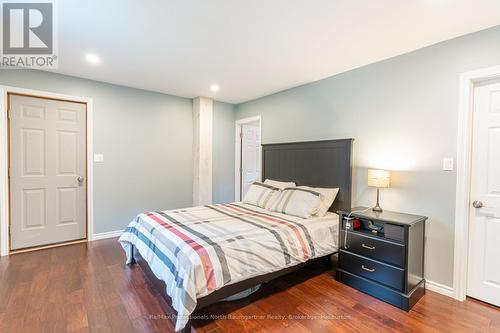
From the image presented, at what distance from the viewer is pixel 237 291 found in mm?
1989

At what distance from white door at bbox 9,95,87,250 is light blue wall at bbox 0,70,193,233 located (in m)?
0.22

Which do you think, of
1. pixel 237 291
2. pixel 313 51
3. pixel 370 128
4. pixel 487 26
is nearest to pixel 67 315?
pixel 237 291

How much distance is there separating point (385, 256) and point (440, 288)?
0.68 meters

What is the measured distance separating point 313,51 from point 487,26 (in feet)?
4.69

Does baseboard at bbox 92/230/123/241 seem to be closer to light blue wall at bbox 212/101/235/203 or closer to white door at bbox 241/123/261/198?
light blue wall at bbox 212/101/235/203

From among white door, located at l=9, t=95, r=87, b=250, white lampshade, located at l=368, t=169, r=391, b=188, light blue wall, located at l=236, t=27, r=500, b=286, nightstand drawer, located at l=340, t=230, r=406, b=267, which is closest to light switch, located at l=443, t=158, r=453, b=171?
light blue wall, located at l=236, t=27, r=500, b=286

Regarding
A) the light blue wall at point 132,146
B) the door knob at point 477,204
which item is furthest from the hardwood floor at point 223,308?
the light blue wall at point 132,146

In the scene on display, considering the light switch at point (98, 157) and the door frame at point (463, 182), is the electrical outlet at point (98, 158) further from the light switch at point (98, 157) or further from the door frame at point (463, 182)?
the door frame at point (463, 182)

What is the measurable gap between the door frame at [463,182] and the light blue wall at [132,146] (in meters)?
3.87

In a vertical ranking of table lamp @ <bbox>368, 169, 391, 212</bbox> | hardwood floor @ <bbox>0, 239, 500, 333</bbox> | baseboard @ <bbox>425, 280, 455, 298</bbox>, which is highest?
table lamp @ <bbox>368, 169, 391, 212</bbox>

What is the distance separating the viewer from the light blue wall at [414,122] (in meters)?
2.25

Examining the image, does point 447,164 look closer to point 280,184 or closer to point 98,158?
point 280,184

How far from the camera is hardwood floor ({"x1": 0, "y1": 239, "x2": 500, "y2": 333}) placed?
1.82 metres

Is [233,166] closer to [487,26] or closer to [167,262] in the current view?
[167,262]
